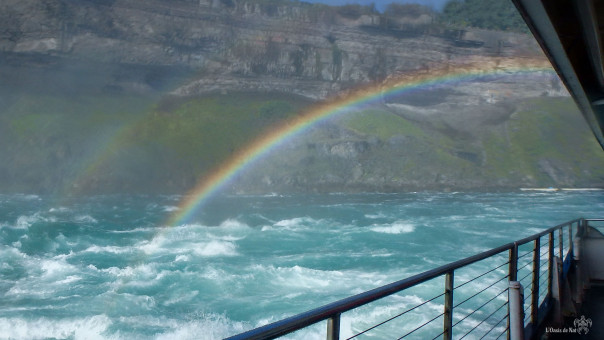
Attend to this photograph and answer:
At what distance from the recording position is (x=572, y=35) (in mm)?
2990

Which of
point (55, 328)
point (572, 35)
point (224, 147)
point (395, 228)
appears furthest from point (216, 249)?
point (224, 147)

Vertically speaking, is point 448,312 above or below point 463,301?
above

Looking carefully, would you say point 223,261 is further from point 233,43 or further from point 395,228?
point 233,43

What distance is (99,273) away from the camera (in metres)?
13.6

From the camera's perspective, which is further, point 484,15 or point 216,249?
point 484,15

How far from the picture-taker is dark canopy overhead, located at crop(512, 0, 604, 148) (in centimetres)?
254

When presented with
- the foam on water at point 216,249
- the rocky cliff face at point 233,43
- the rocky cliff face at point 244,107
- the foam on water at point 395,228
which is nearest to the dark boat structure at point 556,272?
the foam on water at point 216,249

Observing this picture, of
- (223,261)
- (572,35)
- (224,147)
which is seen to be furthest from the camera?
(224,147)

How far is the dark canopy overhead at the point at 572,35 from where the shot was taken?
2.54 metres

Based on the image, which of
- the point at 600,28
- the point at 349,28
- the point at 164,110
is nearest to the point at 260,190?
the point at 164,110

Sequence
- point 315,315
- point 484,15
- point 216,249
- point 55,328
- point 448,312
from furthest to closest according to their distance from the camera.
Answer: point 484,15 < point 216,249 < point 55,328 < point 448,312 < point 315,315

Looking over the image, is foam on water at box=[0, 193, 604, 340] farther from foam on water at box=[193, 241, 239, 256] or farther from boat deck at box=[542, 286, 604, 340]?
boat deck at box=[542, 286, 604, 340]

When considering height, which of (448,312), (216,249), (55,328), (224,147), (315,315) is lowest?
(216,249)

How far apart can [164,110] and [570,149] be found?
139 ft
